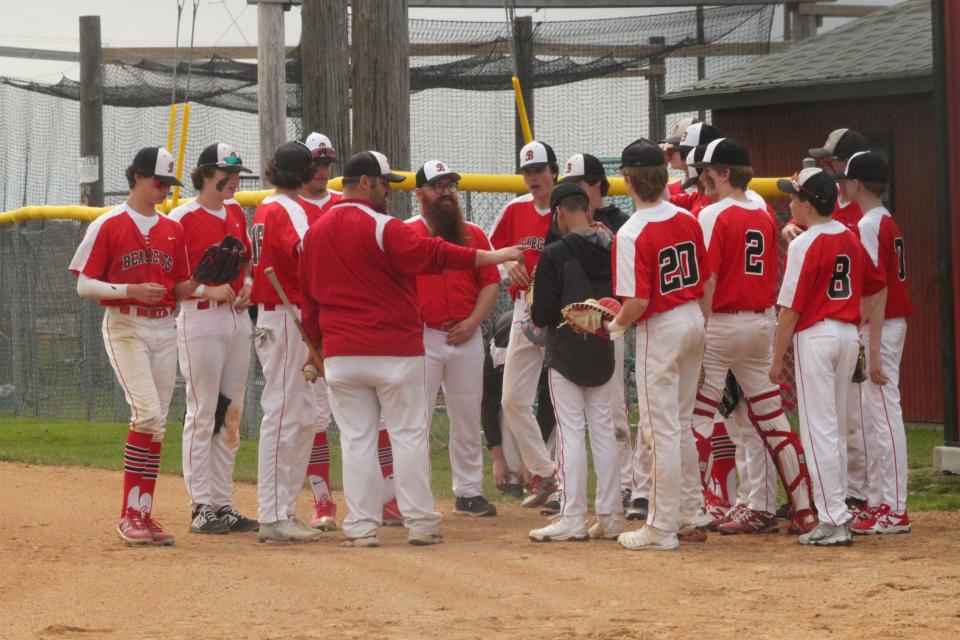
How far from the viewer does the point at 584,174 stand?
7.91 m

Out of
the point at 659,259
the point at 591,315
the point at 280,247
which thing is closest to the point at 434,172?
the point at 280,247

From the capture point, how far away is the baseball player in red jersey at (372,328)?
7051mm

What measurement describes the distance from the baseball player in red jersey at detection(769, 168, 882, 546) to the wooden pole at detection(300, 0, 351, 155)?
427cm

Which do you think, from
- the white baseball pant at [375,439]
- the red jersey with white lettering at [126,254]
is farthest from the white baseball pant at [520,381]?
the red jersey with white lettering at [126,254]

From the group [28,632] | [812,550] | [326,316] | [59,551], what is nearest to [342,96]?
[326,316]

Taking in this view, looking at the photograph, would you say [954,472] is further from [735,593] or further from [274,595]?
[274,595]

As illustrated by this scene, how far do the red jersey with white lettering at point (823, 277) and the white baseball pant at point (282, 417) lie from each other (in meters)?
2.53

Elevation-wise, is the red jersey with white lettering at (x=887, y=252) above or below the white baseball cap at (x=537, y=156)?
below

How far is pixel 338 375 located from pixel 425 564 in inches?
42.3

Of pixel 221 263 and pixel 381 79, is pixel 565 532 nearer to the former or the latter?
pixel 221 263

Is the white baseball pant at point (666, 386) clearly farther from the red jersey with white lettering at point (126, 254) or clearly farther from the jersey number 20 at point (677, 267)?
the red jersey with white lettering at point (126, 254)

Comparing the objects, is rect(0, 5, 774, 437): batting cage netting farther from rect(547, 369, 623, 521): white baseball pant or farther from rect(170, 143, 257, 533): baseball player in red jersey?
rect(547, 369, 623, 521): white baseball pant

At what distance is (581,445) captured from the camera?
7367 mm

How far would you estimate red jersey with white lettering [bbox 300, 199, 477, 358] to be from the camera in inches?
276
